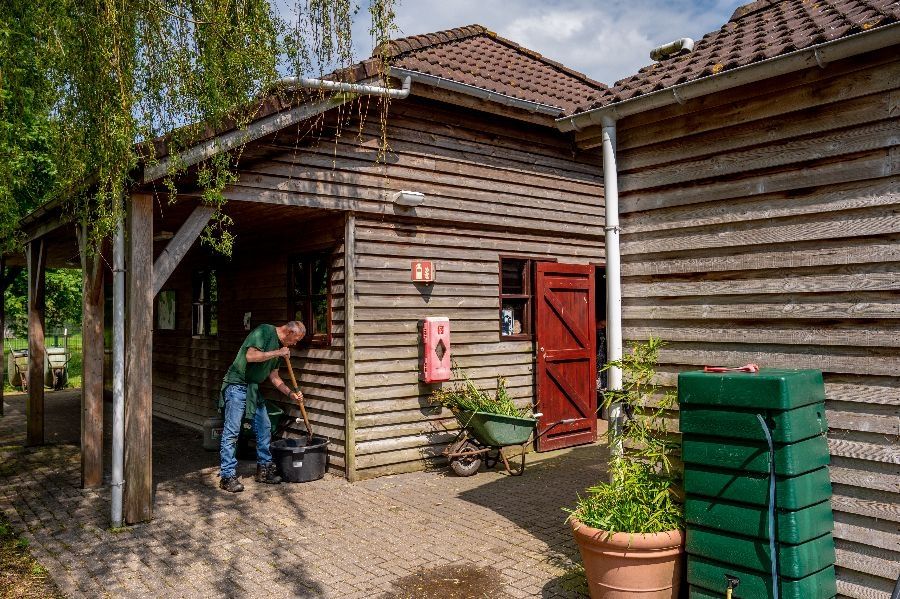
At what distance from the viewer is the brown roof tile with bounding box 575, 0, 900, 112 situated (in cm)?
403

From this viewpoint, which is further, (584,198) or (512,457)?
(584,198)

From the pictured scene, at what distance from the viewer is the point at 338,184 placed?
7676 millimetres

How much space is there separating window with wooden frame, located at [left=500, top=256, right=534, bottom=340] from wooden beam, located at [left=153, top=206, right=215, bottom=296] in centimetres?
416

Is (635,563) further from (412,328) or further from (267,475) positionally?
(267,475)

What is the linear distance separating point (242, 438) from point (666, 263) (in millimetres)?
6403

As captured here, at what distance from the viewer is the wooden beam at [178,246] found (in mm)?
6297

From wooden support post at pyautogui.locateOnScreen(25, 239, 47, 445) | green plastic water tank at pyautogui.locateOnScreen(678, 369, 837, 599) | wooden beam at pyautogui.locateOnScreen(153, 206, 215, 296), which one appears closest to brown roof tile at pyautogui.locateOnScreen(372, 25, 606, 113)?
wooden beam at pyautogui.locateOnScreen(153, 206, 215, 296)

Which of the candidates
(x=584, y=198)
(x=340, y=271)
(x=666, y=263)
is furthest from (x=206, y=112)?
(x=584, y=198)

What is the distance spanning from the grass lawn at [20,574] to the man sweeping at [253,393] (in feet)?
6.68

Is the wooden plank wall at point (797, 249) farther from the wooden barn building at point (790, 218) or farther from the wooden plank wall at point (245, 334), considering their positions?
the wooden plank wall at point (245, 334)

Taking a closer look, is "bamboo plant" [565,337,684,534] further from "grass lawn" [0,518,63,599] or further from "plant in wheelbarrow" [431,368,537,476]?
"grass lawn" [0,518,63,599]

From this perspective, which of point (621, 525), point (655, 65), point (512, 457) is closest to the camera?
point (621, 525)

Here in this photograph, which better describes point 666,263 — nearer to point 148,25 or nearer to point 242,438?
point 148,25

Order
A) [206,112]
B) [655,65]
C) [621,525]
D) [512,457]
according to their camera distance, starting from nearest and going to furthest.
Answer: [621,525] < [655,65] < [206,112] < [512,457]
